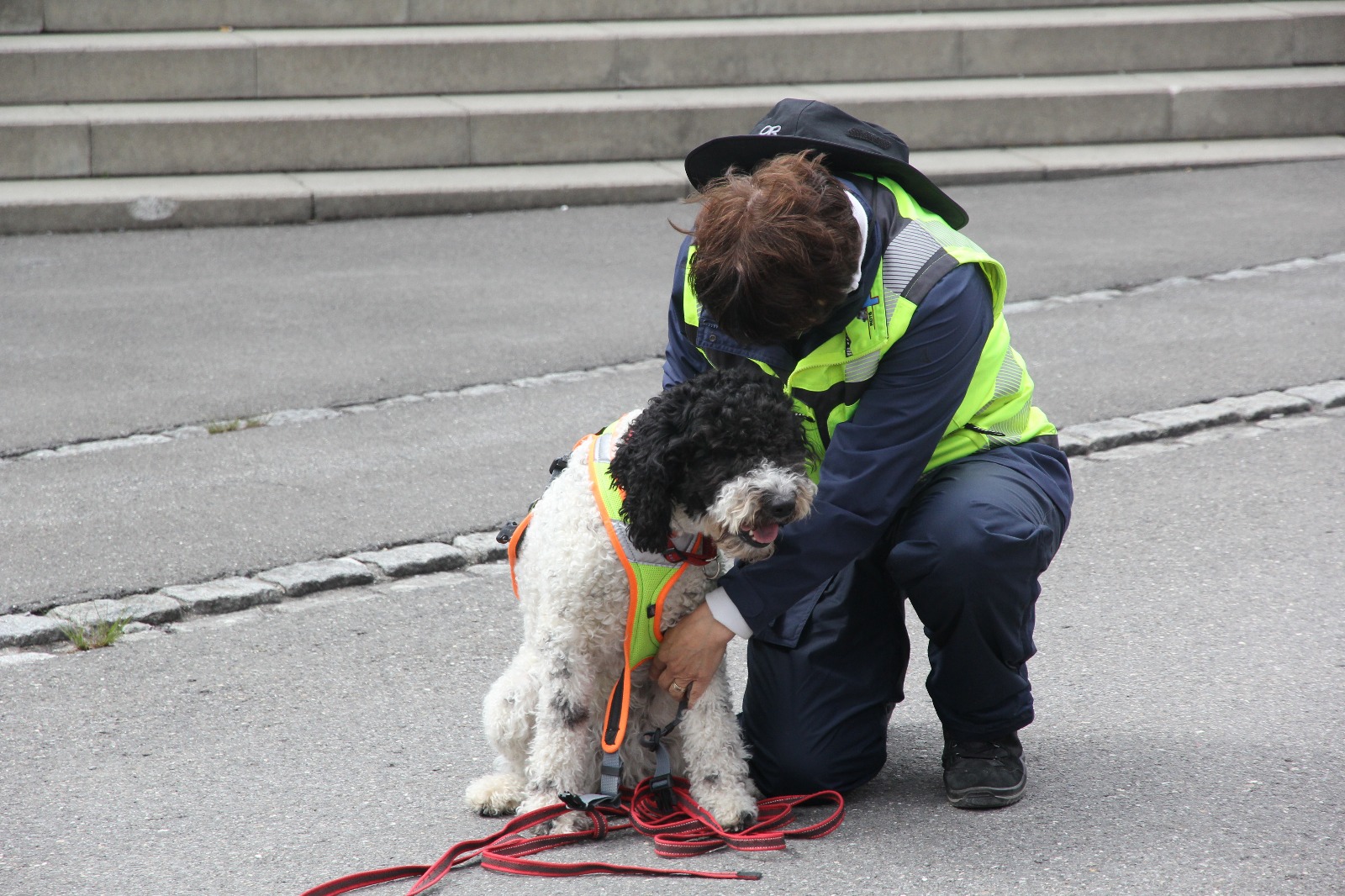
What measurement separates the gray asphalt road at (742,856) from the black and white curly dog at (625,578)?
0.20 m

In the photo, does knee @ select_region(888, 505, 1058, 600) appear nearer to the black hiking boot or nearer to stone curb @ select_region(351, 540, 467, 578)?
the black hiking boot

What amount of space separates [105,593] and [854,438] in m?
2.82

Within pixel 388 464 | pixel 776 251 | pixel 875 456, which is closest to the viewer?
pixel 776 251

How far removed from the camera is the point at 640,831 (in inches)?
134

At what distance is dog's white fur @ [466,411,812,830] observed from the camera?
3195 mm

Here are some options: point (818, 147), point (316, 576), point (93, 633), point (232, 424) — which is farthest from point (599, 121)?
point (818, 147)

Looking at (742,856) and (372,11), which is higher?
(372,11)

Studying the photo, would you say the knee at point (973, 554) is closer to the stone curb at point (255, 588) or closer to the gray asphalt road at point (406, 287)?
A: the stone curb at point (255, 588)

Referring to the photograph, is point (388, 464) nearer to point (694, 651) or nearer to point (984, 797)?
point (694, 651)

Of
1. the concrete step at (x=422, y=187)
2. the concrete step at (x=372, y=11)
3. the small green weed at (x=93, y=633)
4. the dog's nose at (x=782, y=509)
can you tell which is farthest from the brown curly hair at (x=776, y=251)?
the concrete step at (x=372, y=11)

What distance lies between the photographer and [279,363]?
23.7 feet

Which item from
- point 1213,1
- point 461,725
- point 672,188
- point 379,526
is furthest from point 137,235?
point 1213,1

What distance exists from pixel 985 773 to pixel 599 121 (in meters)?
8.47

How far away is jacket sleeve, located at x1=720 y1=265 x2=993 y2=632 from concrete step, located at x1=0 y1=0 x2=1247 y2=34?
30.7ft
